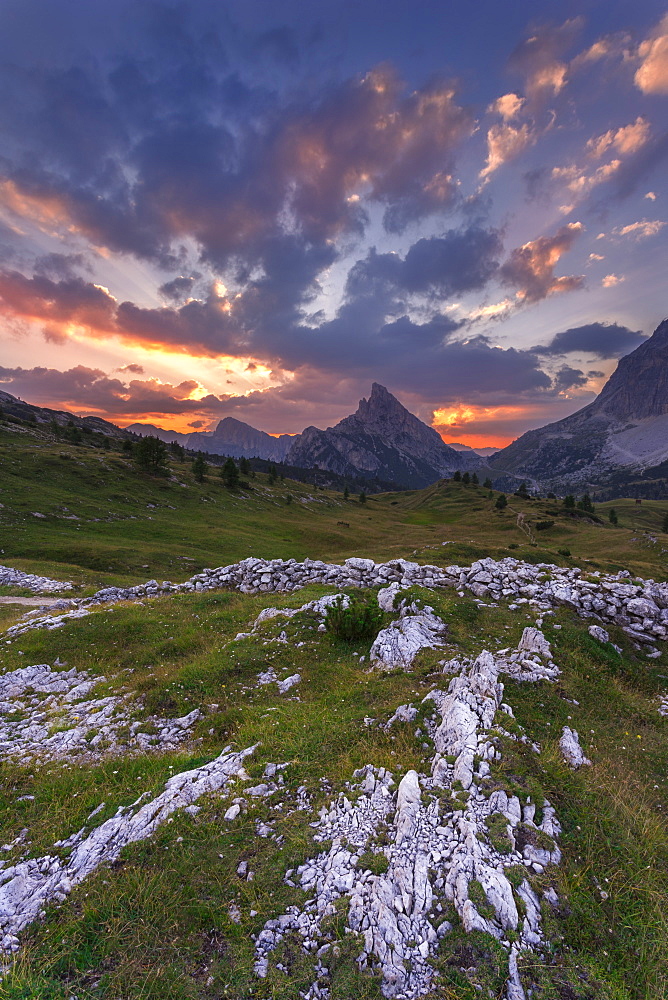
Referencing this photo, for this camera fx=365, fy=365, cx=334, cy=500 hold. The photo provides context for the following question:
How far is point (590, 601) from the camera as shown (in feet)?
58.8

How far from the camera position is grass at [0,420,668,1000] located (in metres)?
4.98

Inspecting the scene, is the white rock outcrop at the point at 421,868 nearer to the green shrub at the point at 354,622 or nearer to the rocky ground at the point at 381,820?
the rocky ground at the point at 381,820

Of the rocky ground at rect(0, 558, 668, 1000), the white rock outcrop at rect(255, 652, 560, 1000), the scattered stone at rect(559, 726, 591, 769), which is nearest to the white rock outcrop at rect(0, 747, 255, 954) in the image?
the rocky ground at rect(0, 558, 668, 1000)

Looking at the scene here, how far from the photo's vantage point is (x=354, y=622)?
1664cm

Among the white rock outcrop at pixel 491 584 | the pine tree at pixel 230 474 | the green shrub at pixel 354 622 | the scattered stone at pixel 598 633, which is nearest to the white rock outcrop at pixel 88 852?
the green shrub at pixel 354 622

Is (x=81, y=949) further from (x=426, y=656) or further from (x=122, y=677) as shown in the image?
(x=426, y=656)

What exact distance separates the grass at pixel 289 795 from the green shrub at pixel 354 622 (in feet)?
1.33

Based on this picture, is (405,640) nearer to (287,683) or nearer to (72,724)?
(287,683)

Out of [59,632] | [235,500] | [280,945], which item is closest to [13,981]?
[280,945]

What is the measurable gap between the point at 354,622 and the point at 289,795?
8914mm

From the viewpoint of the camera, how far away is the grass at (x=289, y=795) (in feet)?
16.3

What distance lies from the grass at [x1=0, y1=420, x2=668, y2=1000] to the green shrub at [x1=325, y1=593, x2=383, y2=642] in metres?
0.41

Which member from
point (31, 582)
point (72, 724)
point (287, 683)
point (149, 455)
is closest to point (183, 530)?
point (31, 582)

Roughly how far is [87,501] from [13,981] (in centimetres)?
6754
